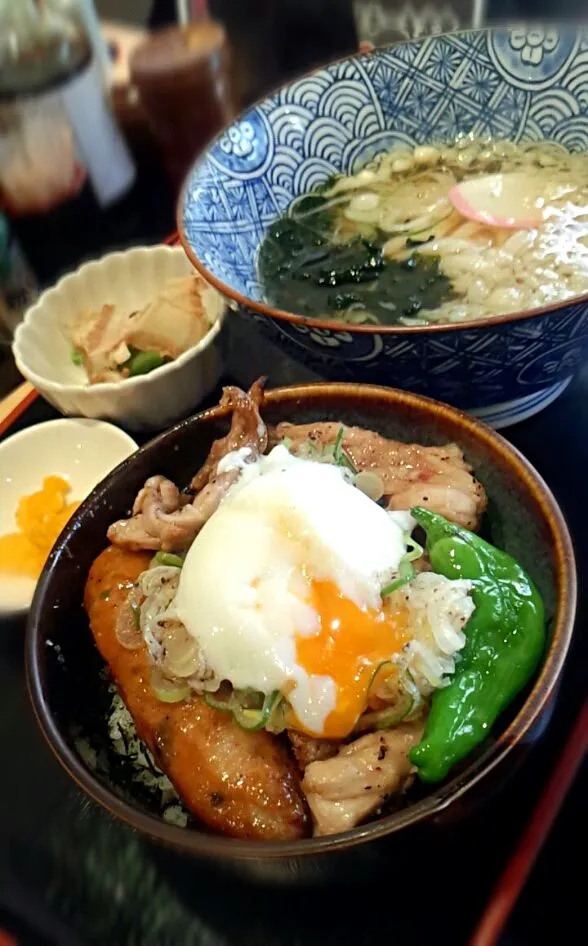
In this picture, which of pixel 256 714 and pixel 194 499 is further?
pixel 194 499

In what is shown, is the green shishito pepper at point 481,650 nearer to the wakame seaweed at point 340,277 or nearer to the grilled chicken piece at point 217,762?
the grilled chicken piece at point 217,762

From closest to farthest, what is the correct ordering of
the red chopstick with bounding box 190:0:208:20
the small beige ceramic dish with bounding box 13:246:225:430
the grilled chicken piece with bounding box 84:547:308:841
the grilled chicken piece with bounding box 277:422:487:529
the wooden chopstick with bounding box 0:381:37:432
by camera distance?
1. the grilled chicken piece with bounding box 84:547:308:841
2. the grilled chicken piece with bounding box 277:422:487:529
3. the small beige ceramic dish with bounding box 13:246:225:430
4. the wooden chopstick with bounding box 0:381:37:432
5. the red chopstick with bounding box 190:0:208:20

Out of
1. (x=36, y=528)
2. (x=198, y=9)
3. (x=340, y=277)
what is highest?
(x=198, y=9)

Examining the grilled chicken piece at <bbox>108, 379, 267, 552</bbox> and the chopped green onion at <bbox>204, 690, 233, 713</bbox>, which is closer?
the chopped green onion at <bbox>204, 690, 233, 713</bbox>

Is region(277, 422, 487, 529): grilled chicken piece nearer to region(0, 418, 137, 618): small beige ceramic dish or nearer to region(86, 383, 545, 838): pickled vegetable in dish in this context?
region(86, 383, 545, 838): pickled vegetable in dish

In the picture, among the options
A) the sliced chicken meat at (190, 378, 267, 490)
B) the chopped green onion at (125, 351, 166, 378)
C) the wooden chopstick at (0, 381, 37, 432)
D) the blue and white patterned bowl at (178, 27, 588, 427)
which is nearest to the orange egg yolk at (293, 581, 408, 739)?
the sliced chicken meat at (190, 378, 267, 490)

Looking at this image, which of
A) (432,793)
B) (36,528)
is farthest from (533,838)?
(36,528)

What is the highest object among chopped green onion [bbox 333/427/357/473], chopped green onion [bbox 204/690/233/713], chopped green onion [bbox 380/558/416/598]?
chopped green onion [bbox 333/427/357/473]

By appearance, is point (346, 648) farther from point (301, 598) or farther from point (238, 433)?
point (238, 433)
